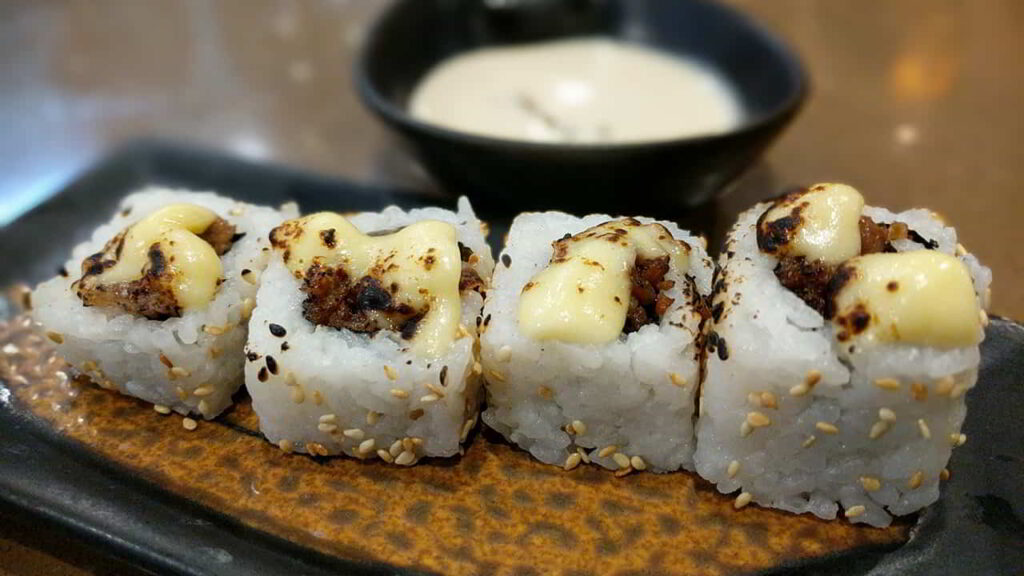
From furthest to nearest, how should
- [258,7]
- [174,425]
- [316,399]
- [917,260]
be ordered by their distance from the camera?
[258,7], [174,425], [316,399], [917,260]

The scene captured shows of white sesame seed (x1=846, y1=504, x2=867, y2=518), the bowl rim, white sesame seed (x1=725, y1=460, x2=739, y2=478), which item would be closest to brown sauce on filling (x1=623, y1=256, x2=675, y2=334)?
white sesame seed (x1=725, y1=460, x2=739, y2=478)

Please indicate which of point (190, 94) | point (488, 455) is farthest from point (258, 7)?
point (488, 455)

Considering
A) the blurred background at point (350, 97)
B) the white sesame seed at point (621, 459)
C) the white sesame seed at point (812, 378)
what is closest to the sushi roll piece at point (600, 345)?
the white sesame seed at point (621, 459)

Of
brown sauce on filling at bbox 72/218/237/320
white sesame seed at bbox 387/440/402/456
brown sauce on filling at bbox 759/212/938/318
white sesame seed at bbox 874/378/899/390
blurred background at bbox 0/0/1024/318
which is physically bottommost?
blurred background at bbox 0/0/1024/318

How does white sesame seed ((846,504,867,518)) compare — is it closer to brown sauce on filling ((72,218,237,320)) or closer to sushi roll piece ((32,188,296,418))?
sushi roll piece ((32,188,296,418))

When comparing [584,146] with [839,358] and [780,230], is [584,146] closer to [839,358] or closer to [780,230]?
[780,230]

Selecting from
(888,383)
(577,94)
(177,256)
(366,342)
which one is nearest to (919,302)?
(888,383)

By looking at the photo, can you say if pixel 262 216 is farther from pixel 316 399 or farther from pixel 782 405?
pixel 782 405
